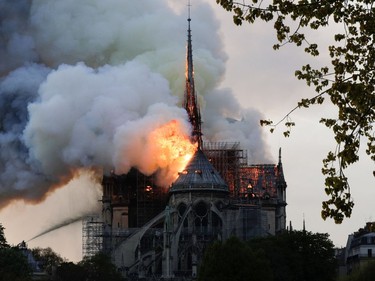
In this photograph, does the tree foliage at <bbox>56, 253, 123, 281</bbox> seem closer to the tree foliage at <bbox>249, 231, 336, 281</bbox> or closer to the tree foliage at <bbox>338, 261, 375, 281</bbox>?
the tree foliage at <bbox>249, 231, 336, 281</bbox>

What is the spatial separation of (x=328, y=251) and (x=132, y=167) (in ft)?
123

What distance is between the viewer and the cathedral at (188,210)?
171625 millimetres

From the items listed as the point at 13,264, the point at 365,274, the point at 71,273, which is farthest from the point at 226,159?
the point at 365,274

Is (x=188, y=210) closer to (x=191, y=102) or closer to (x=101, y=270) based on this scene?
(x=191, y=102)

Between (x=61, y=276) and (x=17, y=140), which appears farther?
(x=17, y=140)

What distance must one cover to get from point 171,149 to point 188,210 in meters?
7.68

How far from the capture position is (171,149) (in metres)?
173

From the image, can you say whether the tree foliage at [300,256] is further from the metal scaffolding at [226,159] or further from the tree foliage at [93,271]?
the metal scaffolding at [226,159]

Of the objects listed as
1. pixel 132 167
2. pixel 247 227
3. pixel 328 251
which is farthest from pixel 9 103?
pixel 328 251

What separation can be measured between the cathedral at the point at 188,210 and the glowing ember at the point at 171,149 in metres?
1.20

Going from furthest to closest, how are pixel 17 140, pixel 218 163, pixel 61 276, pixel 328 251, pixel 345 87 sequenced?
pixel 218 163, pixel 17 140, pixel 61 276, pixel 328 251, pixel 345 87

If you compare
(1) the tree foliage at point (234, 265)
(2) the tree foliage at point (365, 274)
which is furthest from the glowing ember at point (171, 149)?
(2) the tree foliage at point (365, 274)

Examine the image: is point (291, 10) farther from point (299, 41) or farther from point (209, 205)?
point (209, 205)

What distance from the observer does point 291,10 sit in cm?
4341
